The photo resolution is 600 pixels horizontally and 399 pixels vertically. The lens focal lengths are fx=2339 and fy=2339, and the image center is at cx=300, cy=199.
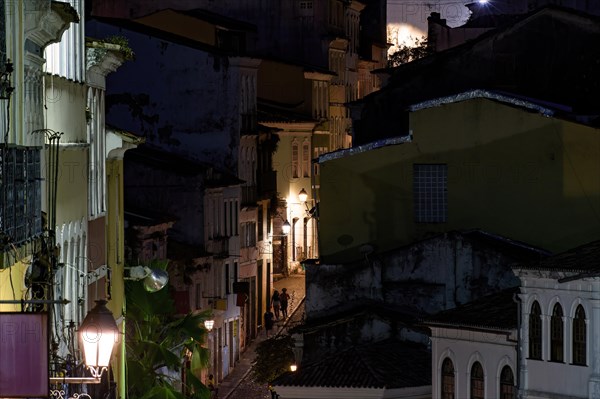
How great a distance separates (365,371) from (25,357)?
93.0 ft

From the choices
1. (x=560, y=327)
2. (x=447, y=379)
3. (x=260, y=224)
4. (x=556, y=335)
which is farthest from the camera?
(x=260, y=224)

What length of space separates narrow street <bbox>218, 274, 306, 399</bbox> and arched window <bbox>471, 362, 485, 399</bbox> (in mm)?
15099

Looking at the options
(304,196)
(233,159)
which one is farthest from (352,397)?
(304,196)

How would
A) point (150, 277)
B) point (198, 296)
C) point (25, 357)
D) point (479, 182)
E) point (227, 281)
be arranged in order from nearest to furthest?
point (25, 357) < point (150, 277) < point (479, 182) < point (198, 296) < point (227, 281)

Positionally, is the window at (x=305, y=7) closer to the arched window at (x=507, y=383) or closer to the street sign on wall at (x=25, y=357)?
the arched window at (x=507, y=383)

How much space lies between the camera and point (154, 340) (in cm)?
4612

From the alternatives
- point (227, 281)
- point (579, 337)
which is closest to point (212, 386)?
point (227, 281)

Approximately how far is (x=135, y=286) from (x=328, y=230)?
12.8m

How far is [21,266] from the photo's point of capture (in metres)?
25.2

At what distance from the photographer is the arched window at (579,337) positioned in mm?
42406

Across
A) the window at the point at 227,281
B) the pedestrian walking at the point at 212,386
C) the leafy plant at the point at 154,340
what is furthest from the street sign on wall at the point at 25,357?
the window at the point at 227,281

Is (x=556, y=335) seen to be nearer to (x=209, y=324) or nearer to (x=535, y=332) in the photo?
(x=535, y=332)

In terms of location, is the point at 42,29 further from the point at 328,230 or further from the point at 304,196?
the point at 304,196

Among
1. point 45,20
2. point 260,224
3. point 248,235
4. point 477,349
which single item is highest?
point 45,20
